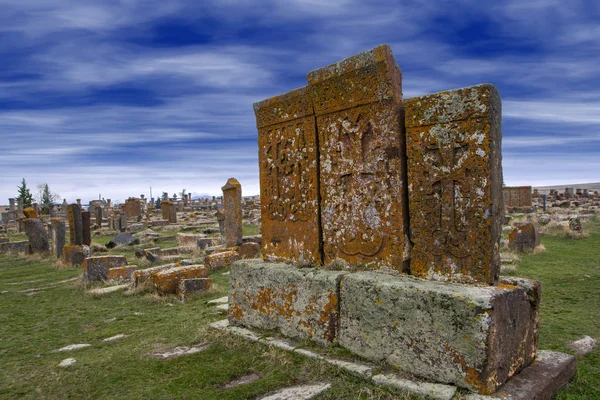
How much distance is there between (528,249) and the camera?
9547 mm

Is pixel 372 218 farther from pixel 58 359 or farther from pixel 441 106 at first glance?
pixel 58 359

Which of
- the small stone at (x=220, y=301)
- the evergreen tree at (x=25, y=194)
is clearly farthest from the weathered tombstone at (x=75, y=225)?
the evergreen tree at (x=25, y=194)

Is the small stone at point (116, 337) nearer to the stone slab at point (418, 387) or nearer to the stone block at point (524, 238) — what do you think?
the stone slab at point (418, 387)

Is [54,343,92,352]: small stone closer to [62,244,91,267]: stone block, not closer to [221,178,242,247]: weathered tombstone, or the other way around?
[221,178,242,247]: weathered tombstone

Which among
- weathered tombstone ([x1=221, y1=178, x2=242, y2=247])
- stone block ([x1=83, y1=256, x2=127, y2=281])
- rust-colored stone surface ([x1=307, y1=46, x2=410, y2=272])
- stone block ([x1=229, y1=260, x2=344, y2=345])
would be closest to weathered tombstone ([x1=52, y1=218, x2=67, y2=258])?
weathered tombstone ([x1=221, y1=178, x2=242, y2=247])

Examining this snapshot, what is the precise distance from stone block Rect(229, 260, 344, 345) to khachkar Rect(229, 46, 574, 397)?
0.5 inches

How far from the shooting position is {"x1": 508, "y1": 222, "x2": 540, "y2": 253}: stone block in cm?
959

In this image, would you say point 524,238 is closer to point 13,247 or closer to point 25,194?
point 13,247

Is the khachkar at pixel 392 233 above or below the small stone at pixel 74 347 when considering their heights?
above

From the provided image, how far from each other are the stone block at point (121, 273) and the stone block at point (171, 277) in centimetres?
170

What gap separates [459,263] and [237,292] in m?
2.38

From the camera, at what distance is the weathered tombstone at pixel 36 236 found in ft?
46.0

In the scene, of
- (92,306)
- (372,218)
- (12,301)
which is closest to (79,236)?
(12,301)

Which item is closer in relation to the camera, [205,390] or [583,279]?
[205,390]
